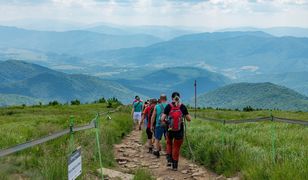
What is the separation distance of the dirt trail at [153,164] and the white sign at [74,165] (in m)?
4.60

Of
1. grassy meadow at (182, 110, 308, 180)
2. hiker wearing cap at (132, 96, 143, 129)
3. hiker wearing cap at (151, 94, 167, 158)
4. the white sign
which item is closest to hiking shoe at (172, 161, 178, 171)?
grassy meadow at (182, 110, 308, 180)

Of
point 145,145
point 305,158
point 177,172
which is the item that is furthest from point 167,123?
point 145,145

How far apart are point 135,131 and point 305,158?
15664mm

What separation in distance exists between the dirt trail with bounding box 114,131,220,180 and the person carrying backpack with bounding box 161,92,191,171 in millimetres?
403

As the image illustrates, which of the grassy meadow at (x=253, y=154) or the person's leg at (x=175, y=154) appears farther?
the person's leg at (x=175, y=154)

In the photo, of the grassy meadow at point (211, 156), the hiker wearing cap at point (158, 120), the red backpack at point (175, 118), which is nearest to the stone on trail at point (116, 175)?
the grassy meadow at point (211, 156)

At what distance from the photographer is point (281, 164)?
925cm

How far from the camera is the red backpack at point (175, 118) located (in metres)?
12.2

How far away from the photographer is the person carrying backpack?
12273 mm

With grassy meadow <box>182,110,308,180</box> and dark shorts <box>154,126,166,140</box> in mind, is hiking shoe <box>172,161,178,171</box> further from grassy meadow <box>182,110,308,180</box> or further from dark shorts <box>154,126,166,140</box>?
dark shorts <box>154,126,166,140</box>

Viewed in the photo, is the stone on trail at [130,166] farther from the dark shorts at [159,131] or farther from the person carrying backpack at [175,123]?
the dark shorts at [159,131]

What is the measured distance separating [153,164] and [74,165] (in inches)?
277

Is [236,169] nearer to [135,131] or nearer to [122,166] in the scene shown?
[122,166]

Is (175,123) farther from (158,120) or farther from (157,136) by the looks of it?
(157,136)
